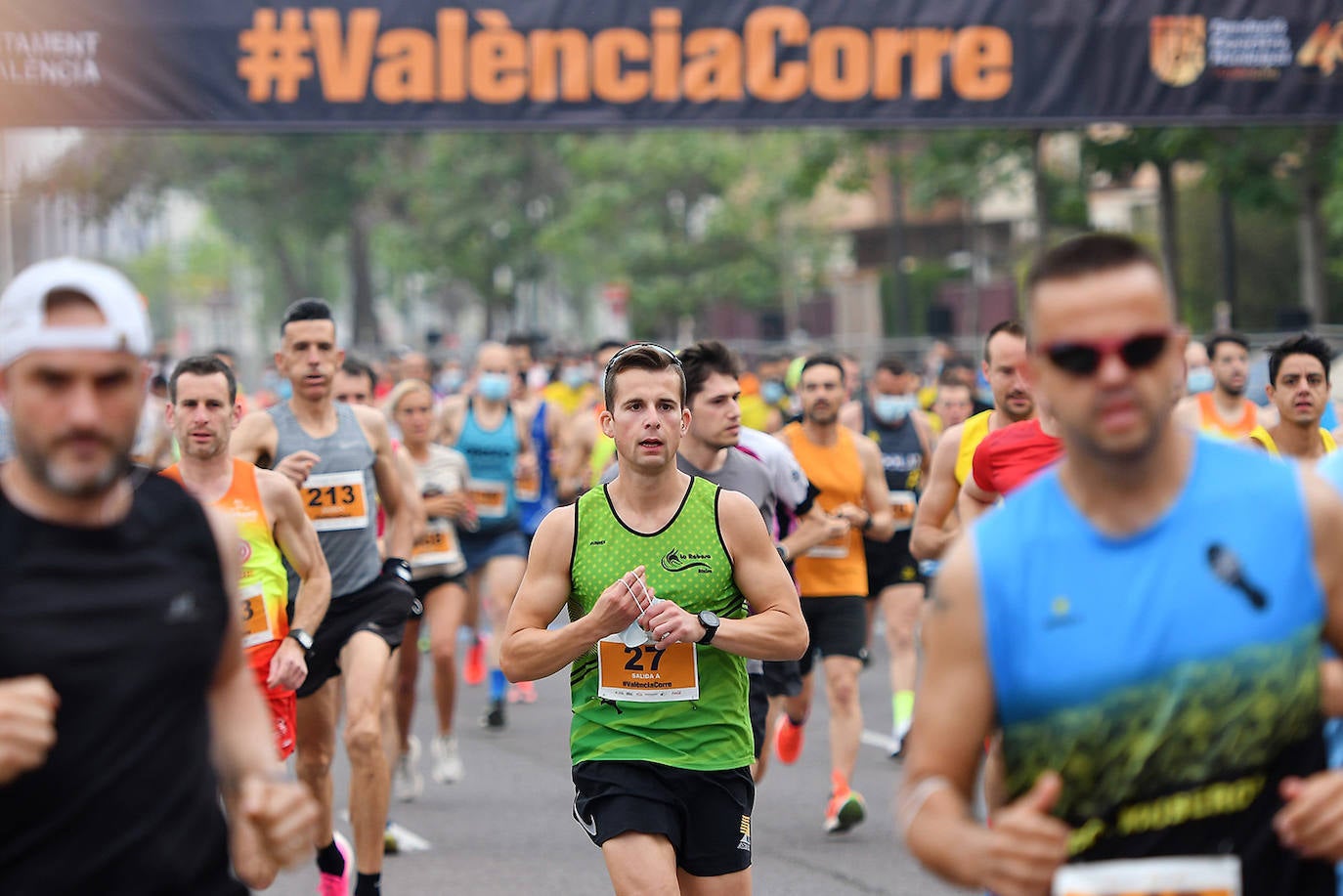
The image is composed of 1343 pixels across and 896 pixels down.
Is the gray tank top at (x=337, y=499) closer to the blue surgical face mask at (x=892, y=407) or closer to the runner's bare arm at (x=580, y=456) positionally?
the blue surgical face mask at (x=892, y=407)

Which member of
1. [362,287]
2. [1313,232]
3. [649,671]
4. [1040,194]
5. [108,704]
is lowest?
[649,671]

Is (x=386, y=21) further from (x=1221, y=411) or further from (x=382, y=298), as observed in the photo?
(x=382, y=298)

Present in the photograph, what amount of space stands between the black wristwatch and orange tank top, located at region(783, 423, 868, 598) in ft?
14.8

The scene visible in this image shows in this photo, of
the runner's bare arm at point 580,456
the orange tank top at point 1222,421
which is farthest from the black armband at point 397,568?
the runner's bare arm at point 580,456

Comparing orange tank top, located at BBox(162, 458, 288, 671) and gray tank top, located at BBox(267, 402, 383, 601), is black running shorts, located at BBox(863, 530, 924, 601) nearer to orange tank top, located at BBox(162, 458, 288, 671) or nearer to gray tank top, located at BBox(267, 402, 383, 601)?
gray tank top, located at BBox(267, 402, 383, 601)

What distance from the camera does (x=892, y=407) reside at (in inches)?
519

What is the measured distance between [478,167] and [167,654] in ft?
158

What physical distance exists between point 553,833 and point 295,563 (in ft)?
8.99

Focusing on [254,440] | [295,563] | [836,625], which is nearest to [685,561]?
[295,563]

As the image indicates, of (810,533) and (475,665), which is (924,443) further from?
(810,533)

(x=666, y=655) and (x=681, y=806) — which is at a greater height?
(x=666, y=655)

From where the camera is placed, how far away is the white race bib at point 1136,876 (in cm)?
294

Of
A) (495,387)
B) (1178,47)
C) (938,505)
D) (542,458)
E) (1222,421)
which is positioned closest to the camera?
(938,505)

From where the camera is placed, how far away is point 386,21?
481 inches
